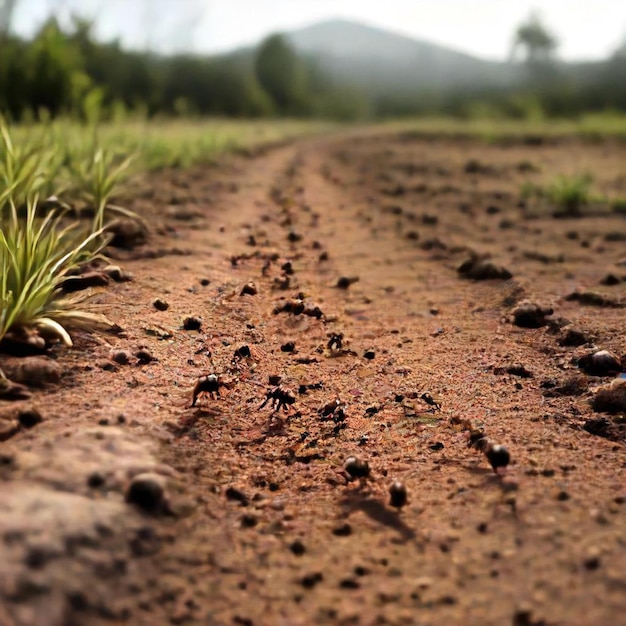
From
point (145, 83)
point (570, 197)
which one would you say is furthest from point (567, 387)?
point (145, 83)

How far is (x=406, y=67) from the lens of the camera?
106625 mm

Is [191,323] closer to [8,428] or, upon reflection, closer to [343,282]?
[8,428]

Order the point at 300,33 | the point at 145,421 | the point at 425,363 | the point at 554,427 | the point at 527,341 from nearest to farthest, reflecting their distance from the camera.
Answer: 1. the point at 145,421
2. the point at 554,427
3. the point at 425,363
4. the point at 527,341
5. the point at 300,33

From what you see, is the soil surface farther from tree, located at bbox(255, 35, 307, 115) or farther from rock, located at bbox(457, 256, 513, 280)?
tree, located at bbox(255, 35, 307, 115)

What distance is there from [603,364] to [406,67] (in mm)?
113380

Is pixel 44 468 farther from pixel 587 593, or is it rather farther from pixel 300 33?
pixel 300 33

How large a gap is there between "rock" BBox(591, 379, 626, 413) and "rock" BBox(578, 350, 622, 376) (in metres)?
0.20

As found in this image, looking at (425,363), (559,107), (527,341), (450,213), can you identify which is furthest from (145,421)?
(559,107)

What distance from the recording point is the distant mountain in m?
90.8

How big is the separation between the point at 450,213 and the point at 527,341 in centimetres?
279

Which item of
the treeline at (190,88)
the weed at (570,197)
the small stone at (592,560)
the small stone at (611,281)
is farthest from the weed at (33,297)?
the weed at (570,197)

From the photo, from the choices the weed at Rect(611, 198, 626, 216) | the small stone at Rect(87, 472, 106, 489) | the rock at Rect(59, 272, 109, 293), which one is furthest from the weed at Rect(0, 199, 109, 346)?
the weed at Rect(611, 198, 626, 216)

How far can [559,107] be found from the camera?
2811 cm

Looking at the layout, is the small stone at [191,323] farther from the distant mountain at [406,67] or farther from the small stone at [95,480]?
the distant mountain at [406,67]
